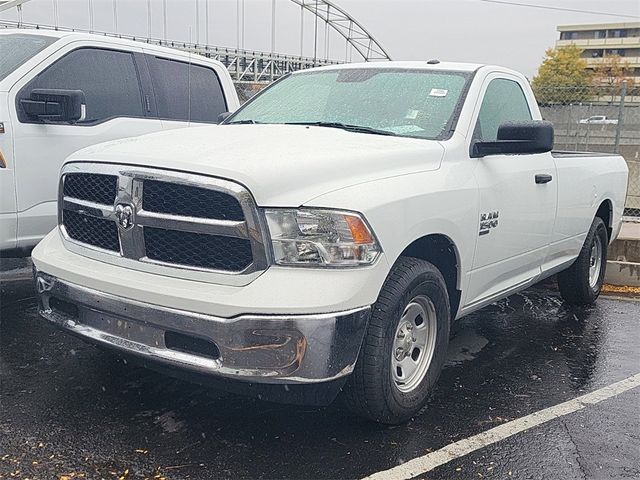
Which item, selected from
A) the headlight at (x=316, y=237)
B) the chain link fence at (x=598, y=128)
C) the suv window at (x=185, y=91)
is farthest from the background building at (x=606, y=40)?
the headlight at (x=316, y=237)

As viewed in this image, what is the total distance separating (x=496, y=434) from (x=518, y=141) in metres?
1.67

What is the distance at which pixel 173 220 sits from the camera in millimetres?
2936

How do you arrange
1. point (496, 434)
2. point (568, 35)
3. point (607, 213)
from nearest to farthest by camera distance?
point (496, 434) < point (607, 213) < point (568, 35)

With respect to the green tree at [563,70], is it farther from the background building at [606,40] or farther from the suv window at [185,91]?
the suv window at [185,91]

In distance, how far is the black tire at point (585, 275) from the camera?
5.77 metres

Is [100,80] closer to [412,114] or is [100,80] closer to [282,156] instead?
[412,114]

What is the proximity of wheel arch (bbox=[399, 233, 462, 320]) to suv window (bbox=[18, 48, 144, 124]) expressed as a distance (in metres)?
3.06

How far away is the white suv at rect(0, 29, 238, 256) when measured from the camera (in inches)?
184

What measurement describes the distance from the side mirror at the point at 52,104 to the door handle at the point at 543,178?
10.7 feet

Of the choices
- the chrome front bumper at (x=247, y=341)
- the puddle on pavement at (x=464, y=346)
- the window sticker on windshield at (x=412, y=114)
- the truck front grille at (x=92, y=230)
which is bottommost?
the puddle on pavement at (x=464, y=346)

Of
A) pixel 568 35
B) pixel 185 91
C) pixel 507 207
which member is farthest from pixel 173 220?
pixel 568 35

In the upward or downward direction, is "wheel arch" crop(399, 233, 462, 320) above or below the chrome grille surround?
below

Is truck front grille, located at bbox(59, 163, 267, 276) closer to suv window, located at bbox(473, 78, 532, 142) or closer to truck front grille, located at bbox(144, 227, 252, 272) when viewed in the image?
truck front grille, located at bbox(144, 227, 252, 272)

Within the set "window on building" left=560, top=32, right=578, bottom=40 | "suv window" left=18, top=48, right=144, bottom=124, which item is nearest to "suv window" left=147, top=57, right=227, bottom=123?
"suv window" left=18, top=48, right=144, bottom=124
